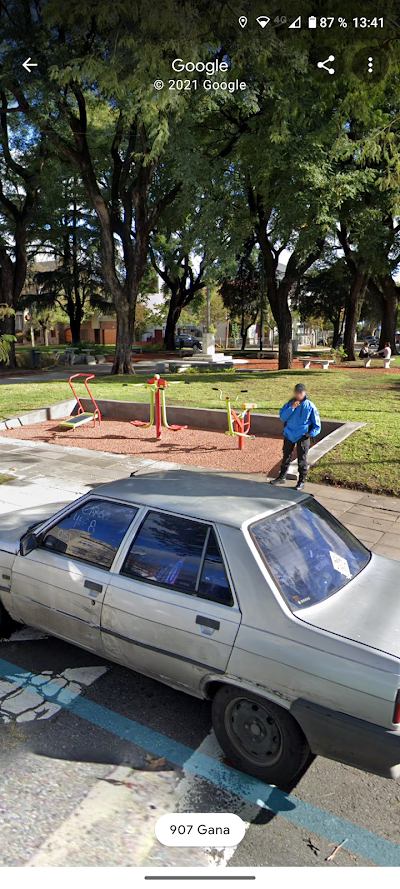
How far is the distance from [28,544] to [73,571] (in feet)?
1.58

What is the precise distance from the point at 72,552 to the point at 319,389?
16175 millimetres

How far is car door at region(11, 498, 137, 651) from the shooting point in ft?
13.4

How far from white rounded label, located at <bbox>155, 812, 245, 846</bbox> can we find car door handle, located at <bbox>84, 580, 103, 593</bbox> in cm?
146

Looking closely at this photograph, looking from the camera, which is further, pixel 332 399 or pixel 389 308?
pixel 389 308

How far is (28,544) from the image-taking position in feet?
14.5

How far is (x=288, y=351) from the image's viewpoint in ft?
92.8

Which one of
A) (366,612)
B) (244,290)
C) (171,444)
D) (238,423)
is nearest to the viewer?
(366,612)

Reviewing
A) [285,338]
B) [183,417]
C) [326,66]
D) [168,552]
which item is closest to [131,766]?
[168,552]

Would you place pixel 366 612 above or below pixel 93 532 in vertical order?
below

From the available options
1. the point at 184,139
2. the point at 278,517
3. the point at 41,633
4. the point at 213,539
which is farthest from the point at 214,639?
the point at 184,139

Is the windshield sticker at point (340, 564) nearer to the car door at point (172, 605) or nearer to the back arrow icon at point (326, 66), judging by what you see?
the car door at point (172, 605)

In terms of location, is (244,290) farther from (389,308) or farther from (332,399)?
(332,399)

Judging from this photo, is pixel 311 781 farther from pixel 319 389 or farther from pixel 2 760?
pixel 319 389

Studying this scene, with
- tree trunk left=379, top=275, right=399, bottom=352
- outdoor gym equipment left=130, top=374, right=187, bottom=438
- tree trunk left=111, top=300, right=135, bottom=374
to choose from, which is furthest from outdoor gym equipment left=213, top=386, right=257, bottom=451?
tree trunk left=379, top=275, right=399, bottom=352
